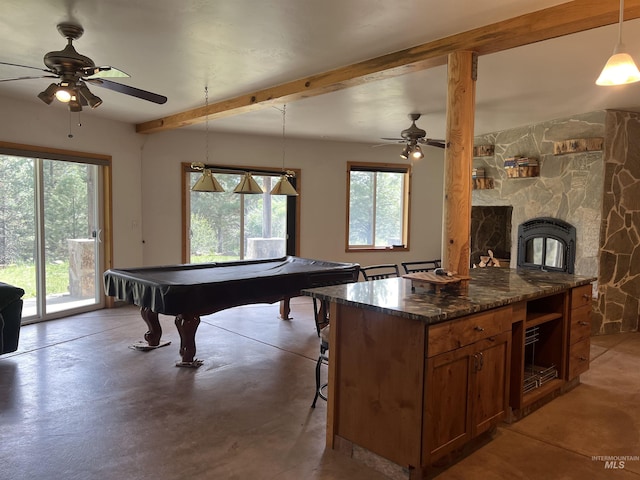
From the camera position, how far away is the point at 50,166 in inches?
212

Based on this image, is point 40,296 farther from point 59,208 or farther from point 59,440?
point 59,440

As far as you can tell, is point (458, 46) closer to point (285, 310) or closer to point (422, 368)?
point (422, 368)

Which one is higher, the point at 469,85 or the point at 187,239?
the point at 469,85

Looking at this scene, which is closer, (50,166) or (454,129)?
(454,129)

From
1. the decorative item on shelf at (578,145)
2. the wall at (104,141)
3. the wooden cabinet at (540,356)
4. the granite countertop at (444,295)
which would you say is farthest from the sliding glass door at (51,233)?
the decorative item on shelf at (578,145)

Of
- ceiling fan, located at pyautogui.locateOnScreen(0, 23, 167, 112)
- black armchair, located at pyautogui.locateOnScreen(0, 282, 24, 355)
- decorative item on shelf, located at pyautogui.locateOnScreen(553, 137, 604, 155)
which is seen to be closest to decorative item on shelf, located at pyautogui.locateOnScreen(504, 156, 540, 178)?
decorative item on shelf, located at pyautogui.locateOnScreen(553, 137, 604, 155)

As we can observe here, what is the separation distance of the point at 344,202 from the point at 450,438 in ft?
17.9

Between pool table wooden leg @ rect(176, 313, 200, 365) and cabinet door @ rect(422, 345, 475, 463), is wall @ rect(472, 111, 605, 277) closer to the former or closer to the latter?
cabinet door @ rect(422, 345, 475, 463)

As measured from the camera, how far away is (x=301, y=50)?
3.28 meters

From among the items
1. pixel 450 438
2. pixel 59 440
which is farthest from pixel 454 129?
pixel 59 440

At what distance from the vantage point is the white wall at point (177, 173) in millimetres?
5355

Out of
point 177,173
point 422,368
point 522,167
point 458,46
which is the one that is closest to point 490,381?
point 422,368

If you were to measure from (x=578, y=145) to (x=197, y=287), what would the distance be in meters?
Answer: 4.24

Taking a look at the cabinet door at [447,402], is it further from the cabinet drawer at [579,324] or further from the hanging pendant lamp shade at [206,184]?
the hanging pendant lamp shade at [206,184]
